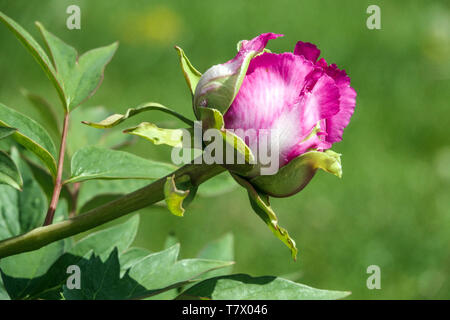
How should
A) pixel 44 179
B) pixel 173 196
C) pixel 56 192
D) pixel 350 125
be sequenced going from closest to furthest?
pixel 173 196 → pixel 56 192 → pixel 44 179 → pixel 350 125

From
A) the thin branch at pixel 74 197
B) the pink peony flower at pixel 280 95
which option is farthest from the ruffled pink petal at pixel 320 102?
the thin branch at pixel 74 197

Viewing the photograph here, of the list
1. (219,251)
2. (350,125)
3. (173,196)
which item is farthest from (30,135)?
(350,125)

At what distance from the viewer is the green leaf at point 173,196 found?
0.40 metres

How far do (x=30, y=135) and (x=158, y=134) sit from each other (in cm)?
13

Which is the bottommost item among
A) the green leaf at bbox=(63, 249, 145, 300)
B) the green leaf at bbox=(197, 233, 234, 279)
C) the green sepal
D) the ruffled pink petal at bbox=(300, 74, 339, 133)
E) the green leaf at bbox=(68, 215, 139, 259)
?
the green leaf at bbox=(197, 233, 234, 279)

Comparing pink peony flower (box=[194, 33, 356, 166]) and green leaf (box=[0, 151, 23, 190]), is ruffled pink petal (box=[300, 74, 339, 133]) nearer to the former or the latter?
pink peony flower (box=[194, 33, 356, 166])

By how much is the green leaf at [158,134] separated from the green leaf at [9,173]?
0.09 meters

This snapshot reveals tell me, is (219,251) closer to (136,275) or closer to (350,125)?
(136,275)

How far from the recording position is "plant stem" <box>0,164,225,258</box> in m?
0.42

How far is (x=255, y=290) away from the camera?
479 millimetres

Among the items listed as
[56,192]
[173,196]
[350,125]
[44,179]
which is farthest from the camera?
[350,125]

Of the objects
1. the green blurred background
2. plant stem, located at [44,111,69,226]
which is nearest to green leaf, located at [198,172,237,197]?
plant stem, located at [44,111,69,226]

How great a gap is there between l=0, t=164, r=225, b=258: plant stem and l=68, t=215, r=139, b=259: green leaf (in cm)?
11

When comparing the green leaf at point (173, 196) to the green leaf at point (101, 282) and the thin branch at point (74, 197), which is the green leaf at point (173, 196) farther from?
the thin branch at point (74, 197)
